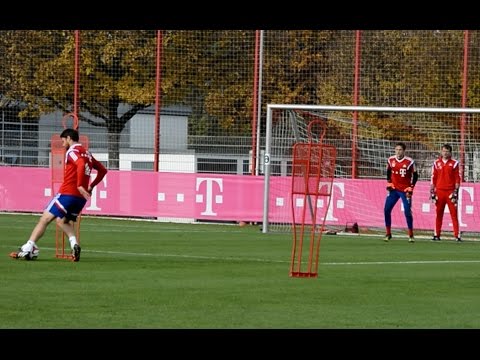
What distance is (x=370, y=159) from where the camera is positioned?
33438 millimetres

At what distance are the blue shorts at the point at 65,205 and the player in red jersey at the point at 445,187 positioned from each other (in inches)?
458

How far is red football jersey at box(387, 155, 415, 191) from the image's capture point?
95.1ft

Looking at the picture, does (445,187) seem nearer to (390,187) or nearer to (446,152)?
(446,152)

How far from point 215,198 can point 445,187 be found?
275 inches

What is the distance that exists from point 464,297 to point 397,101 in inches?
771

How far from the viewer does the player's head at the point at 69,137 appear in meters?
20.0

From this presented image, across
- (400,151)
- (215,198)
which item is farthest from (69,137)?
(215,198)

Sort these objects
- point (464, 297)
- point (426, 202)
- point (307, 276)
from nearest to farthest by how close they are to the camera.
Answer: point (464, 297) < point (307, 276) < point (426, 202)

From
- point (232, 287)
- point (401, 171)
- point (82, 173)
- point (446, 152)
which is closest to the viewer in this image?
point (232, 287)

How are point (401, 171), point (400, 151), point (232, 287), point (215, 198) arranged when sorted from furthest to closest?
1. point (215, 198)
2. point (401, 171)
3. point (400, 151)
4. point (232, 287)

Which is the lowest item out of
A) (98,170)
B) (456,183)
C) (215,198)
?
(215,198)
